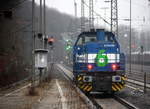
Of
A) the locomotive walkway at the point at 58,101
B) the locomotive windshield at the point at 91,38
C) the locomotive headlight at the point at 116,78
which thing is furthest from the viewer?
the locomotive windshield at the point at 91,38

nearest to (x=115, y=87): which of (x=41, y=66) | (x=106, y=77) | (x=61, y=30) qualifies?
(x=106, y=77)

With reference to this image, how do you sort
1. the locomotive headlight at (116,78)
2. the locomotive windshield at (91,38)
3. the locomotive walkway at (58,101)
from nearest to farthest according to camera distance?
the locomotive walkway at (58,101)
the locomotive headlight at (116,78)
the locomotive windshield at (91,38)

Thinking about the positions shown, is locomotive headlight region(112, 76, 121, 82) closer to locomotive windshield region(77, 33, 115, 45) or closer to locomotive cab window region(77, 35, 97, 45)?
locomotive windshield region(77, 33, 115, 45)

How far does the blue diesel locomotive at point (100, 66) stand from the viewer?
1775 centimetres

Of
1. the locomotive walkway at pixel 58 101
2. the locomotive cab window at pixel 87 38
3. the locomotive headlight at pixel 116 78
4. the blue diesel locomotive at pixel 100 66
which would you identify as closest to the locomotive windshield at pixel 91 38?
the locomotive cab window at pixel 87 38

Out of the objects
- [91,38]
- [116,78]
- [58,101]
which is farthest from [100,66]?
[58,101]

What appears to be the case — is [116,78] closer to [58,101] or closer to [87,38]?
[87,38]

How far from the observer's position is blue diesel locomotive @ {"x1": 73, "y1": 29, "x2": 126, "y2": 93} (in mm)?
17745

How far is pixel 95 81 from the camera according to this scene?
17.8 metres

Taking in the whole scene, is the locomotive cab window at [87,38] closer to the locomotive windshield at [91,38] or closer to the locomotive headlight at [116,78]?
the locomotive windshield at [91,38]

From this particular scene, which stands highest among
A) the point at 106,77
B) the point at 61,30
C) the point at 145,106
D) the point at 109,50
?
the point at 61,30

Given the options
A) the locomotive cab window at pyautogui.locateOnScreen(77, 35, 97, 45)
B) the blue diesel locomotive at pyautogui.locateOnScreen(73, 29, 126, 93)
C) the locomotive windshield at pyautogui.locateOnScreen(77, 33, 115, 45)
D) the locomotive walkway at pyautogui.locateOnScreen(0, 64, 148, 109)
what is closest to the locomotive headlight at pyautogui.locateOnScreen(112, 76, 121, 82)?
the blue diesel locomotive at pyautogui.locateOnScreen(73, 29, 126, 93)

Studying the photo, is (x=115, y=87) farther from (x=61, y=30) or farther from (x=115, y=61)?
(x=61, y=30)

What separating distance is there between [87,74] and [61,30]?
122332mm
